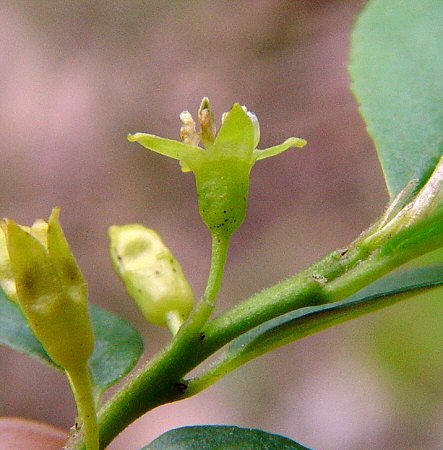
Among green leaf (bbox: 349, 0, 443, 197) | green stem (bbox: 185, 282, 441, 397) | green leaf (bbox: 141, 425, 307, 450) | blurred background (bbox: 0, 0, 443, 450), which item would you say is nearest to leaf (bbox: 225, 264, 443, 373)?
green stem (bbox: 185, 282, 441, 397)

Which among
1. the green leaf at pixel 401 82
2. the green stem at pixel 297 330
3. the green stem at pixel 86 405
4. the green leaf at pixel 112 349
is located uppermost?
Answer: the green leaf at pixel 401 82

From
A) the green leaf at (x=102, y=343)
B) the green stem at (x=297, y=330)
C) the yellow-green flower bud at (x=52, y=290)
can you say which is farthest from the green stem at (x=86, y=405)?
the green leaf at (x=102, y=343)

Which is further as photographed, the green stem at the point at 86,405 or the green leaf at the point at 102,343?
the green leaf at the point at 102,343

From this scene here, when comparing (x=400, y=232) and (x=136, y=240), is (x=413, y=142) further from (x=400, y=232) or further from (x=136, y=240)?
(x=136, y=240)

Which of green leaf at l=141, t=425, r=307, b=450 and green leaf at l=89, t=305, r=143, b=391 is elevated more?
green leaf at l=89, t=305, r=143, b=391

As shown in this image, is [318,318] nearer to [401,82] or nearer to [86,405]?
[86,405]

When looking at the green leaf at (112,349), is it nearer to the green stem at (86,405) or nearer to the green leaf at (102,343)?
the green leaf at (102,343)

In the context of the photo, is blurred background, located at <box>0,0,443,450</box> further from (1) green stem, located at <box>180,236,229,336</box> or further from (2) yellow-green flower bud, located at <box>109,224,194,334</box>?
(1) green stem, located at <box>180,236,229,336</box>

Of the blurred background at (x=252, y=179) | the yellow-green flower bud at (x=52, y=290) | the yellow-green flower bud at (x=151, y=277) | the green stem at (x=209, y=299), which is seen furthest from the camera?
the blurred background at (x=252, y=179)
